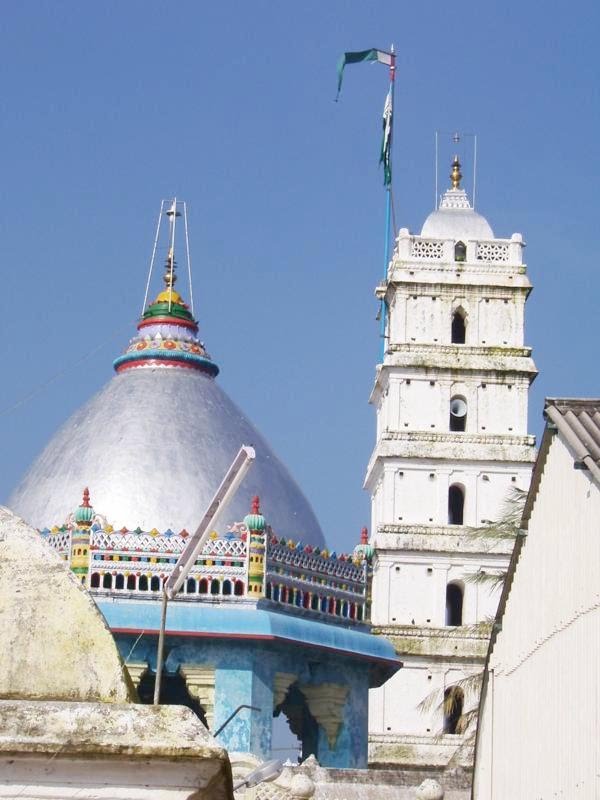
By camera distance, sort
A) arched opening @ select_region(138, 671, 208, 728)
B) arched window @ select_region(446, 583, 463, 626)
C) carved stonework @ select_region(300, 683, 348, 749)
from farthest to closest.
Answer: arched window @ select_region(446, 583, 463, 626), carved stonework @ select_region(300, 683, 348, 749), arched opening @ select_region(138, 671, 208, 728)

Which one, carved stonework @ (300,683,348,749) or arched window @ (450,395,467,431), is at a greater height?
arched window @ (450,395,467,431)

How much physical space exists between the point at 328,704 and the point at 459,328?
99.3 feet

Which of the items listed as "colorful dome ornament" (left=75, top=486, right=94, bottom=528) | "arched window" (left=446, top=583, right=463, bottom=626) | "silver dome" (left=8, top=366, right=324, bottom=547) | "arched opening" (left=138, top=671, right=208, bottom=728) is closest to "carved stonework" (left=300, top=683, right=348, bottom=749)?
"arched opening" (left=138, top=671, right=208, bottom=728)

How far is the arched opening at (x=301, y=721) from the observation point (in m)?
29.1

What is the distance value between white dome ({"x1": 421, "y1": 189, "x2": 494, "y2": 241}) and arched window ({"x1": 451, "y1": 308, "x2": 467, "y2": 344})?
255cm

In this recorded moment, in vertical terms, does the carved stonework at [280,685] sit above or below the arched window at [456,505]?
below

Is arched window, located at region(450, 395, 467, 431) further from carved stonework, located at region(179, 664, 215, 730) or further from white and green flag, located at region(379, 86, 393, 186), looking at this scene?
carved stonework, located at region(179, 664, 215, 730)

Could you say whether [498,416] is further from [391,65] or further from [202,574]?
[202,574]

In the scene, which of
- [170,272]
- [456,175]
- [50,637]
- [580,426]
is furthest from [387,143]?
[50,637]

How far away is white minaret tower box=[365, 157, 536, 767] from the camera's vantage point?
175 feet

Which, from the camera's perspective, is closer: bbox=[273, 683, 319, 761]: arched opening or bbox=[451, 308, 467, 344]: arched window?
bbox=[273, 683, 319, 761]: arched opening

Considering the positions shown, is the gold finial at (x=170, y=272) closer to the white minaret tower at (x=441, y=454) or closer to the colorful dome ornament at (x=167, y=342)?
the colorful dome ornament at (x=167, y=342)

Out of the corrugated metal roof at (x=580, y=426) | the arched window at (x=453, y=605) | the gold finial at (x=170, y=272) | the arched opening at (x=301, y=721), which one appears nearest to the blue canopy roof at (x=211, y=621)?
the arched opening at (x=301, y=721)

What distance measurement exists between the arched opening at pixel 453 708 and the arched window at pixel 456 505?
5880mm
